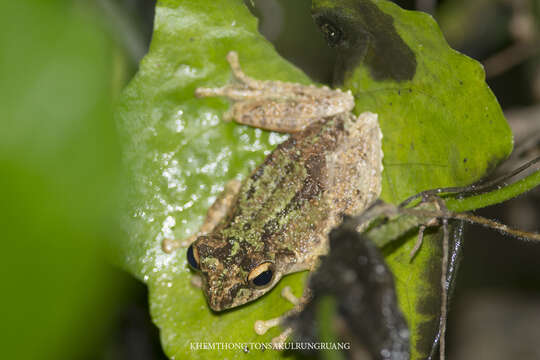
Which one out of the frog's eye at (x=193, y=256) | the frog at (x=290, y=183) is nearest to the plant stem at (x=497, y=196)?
the frog at (x=290, y=183)

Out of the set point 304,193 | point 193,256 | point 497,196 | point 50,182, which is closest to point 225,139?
point 304,193

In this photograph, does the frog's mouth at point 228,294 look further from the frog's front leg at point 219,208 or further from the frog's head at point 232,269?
the frog's front leg at point 219,208

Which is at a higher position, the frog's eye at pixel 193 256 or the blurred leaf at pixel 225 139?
the blurred leaf at pixel 225 139

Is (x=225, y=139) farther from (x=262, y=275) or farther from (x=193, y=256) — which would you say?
Result: (x=262, y=275)

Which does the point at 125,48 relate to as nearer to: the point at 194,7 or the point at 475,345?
the point at 194,7

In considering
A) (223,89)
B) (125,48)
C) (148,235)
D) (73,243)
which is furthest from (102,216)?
(125,48)

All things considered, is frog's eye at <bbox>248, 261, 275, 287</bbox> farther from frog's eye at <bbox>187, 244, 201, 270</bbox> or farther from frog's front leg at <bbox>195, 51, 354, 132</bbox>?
frog's front leg at <bbox>195, 51, 354, 132</bbox>
